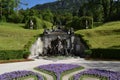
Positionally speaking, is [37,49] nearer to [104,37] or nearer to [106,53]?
[106,53]

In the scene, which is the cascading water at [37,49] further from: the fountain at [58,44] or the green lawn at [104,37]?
the green lawn at [104,37]

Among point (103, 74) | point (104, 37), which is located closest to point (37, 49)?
point (104, 37)

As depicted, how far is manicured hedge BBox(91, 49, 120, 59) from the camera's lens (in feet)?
116

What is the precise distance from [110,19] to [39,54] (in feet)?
106

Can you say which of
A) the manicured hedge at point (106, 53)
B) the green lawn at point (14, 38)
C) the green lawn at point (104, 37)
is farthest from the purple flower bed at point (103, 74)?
the green lawn at point (14, 38)

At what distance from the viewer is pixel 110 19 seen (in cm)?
6712

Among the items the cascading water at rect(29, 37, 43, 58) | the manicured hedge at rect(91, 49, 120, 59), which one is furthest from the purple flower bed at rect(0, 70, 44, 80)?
the manicured hedge at rect(91, 49, 120, 59)

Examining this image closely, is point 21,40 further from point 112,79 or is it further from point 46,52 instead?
point 112,79

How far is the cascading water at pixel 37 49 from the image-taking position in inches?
1576

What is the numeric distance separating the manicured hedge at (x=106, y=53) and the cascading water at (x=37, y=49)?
993 centimetres

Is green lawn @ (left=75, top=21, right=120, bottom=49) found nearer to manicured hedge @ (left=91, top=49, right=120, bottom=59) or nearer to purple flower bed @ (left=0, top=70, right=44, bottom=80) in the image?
manicured hedge @ (left=91, top=49, right=120, bottom=59)

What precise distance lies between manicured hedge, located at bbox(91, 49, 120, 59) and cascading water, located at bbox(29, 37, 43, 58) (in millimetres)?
9934

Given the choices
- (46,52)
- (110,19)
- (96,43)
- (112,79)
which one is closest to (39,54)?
(46,52)

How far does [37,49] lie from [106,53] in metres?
12.3
